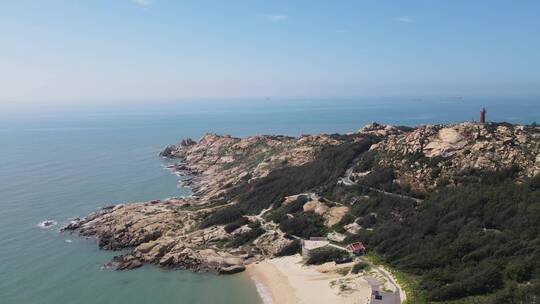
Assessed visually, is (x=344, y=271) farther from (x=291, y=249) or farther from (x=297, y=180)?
(x=297, y=180)

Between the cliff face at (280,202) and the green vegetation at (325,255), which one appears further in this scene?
the cliff face at (280,202)

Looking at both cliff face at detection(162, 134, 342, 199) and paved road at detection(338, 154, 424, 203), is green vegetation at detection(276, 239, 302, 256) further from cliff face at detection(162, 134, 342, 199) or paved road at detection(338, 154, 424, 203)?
cliff face at detection(162, 134, 342, 199)

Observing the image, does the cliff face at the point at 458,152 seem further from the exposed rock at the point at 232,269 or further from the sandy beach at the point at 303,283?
the exposed rock at the point at 232,269

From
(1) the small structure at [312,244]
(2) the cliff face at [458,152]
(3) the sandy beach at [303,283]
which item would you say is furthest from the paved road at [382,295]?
(2) the cliff face at [458,152]

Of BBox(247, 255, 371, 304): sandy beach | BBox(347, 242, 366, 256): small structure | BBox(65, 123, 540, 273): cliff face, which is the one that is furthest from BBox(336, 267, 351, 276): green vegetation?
BBox(65, 123, 540, 273): cliff face

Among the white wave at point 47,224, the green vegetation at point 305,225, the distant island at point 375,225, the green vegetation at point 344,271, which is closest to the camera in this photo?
the distant island at point 375,225
